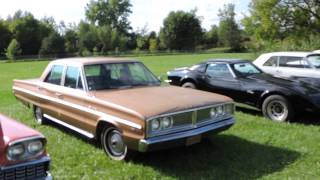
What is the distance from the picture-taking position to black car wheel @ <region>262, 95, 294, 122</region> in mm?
8750

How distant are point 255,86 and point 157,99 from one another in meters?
3.75

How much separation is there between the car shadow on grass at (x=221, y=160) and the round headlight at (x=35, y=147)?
7.12ft

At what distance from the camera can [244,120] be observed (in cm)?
902

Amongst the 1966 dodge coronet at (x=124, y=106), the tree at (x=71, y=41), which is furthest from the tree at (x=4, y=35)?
the 1966 dodge coronet at (x=124, y=106)

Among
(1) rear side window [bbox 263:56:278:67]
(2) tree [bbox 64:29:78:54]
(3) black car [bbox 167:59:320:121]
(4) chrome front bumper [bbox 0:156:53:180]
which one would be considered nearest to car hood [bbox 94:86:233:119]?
(4) chrome front bumper [bbox 0:156:53:180]

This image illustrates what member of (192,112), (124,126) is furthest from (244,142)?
(124,126)

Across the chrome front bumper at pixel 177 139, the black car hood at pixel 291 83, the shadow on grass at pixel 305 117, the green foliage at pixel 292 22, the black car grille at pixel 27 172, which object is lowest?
the shadow on grass at pixel 305 117

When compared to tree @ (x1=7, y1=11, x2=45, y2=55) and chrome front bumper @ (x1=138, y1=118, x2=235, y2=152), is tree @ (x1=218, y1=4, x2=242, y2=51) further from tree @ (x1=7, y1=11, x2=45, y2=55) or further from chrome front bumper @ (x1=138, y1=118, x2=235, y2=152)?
chrome front bumper @ (x1=138, y1=118, x2=235, y2=152)

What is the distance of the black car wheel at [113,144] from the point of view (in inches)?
246

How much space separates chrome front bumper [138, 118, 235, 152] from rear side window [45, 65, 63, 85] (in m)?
2.86

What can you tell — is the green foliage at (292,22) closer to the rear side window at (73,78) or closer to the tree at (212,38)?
the rear side window at (73,78)

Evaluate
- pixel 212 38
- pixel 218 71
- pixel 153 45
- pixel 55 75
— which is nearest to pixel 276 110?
pixel 218 71

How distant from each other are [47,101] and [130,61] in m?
1.73

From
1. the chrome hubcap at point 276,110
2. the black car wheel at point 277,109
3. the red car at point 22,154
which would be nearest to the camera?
the red car at point 22,154
